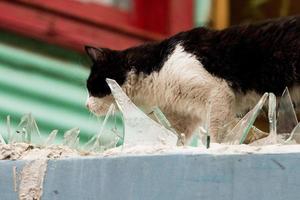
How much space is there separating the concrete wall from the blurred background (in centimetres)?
197

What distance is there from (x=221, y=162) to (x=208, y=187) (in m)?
0.06

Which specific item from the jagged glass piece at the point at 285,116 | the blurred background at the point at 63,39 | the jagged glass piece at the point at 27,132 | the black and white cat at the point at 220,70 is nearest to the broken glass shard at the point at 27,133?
the jagged glass piece at the point at 27,132

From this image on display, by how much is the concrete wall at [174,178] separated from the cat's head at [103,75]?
1020mm

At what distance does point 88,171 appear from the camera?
186 cm

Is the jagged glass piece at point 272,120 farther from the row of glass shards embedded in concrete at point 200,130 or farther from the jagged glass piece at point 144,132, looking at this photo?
the jagged glass piece at point 144,132

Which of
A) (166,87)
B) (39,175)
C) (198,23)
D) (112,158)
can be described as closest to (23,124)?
(39,175)

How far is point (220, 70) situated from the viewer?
266 centimetres

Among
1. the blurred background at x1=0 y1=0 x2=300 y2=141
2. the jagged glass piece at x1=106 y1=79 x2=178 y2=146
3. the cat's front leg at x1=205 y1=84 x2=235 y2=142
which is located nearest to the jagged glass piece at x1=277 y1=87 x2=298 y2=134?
the jagged glass piece at x1=106 y1=79 x2=178 y2=146

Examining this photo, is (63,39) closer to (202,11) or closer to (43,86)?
(43,86)

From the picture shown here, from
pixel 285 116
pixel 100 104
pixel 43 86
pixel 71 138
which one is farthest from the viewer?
pixel 43 86

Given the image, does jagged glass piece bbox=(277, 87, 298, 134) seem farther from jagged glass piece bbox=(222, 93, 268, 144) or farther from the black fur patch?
the black fur patch

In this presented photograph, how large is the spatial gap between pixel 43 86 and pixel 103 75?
133 cm

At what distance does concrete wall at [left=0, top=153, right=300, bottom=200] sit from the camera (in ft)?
5.31

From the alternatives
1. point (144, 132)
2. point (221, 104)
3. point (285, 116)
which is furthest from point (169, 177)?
point (221, 104)
